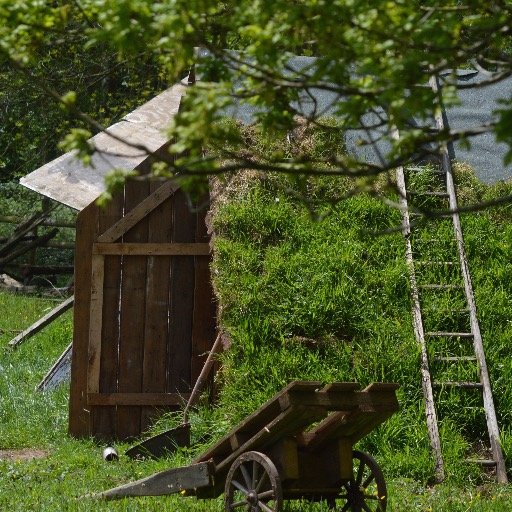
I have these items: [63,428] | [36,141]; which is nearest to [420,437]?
[63,428]

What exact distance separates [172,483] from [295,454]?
1.01 metres

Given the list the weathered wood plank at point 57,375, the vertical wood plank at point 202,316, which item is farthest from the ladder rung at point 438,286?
the weathered wood plank at point 57,375

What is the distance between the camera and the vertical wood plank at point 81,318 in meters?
11.6

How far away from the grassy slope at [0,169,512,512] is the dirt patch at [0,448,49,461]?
0.17 m

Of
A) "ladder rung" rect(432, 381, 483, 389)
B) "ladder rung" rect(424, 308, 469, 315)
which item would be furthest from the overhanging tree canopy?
"ladder rung" rect(424, 308, 469, 315)

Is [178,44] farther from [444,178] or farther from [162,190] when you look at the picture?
[444,178]

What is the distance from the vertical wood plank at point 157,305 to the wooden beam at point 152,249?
0.07m

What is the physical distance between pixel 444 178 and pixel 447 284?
175 centimetres

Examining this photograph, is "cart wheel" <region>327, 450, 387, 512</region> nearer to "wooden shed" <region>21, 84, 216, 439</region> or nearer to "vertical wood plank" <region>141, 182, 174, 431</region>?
"wooden shed" <region>21, 84, 216, 439</region>

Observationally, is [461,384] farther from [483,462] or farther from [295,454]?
[295,454]

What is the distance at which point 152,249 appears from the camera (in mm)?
11703

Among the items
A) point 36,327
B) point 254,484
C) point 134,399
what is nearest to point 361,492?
point 254,484

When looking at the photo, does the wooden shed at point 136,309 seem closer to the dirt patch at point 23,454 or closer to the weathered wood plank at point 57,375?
the dirt patch at point 23,454

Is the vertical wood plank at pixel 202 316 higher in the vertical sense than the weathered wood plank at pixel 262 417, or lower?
higher
